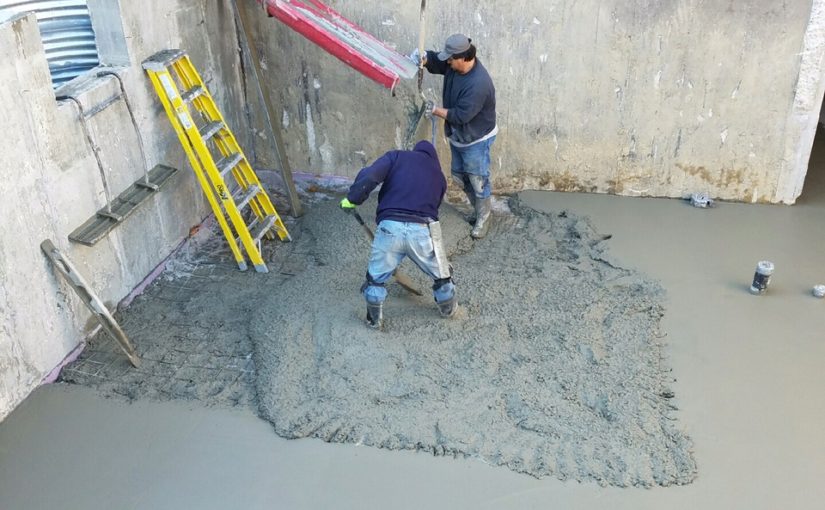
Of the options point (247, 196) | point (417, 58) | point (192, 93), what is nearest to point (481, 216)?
point (417, 58)

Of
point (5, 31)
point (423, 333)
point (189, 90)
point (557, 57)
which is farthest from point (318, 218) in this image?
point (5, 31)

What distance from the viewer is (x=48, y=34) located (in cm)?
512

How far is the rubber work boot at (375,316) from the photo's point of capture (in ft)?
16.4

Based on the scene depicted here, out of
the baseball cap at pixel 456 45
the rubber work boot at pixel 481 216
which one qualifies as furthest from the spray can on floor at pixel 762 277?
the baseball cap at pixel 456 45

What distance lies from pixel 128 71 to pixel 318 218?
203cm

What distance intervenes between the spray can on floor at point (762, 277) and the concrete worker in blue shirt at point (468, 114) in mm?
2182

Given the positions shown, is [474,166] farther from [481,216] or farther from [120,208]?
[120,208]

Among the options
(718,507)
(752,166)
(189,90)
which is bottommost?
(718,507)

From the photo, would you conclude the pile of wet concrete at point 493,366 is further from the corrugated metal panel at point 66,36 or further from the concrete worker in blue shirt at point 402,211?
the corrugated metal panel at point 66,36

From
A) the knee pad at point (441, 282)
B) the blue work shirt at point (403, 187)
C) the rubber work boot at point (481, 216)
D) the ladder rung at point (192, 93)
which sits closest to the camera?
the blue work shirt at point (403, 187)

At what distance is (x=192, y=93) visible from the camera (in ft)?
18.9

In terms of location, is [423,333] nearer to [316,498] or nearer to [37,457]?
[316,498]

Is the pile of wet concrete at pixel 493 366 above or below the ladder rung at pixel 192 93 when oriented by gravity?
below

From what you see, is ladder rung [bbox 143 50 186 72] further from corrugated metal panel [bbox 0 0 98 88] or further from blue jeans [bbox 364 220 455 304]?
blue jeans [bbox 364 220 455 304]
